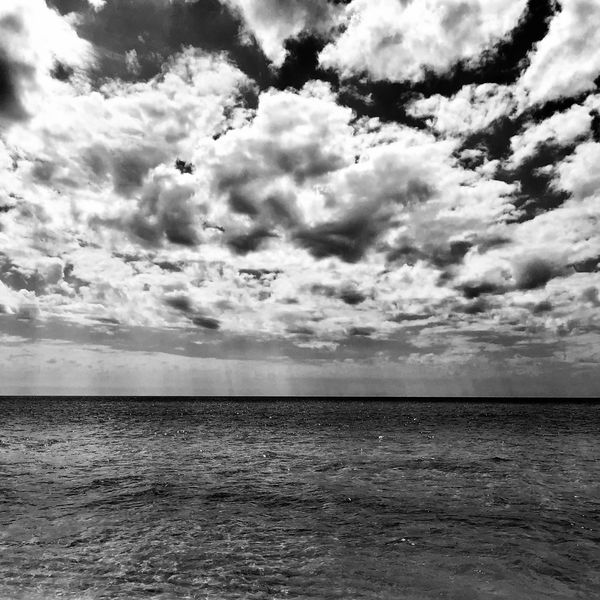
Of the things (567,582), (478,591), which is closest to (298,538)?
(478,591)

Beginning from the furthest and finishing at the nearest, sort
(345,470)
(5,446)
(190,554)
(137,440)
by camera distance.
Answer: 1. (137,440)
2. (5,446)
3. (345,470)
4. (190,554)

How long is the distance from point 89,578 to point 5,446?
141 ft

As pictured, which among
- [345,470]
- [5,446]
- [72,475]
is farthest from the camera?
[5,446]

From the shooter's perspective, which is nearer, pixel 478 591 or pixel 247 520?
pixel 478 591

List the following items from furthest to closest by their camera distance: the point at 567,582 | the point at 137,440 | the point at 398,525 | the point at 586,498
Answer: the point at 137,440
the point at 586,498
the point at 398,525
the point at 567,582

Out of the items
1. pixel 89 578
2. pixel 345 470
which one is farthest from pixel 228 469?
pixel 89 578

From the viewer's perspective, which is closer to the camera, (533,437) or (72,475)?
(72,475)

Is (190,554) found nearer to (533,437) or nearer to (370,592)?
(370,592)

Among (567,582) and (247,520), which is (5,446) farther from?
(567,582)

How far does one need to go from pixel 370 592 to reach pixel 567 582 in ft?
20.8

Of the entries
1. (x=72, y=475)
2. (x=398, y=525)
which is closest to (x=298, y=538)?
(x=398, y=525)

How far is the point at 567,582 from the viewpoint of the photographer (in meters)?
13.5

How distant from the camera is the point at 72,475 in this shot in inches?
1184

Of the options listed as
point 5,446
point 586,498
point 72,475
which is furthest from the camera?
point 5,446
